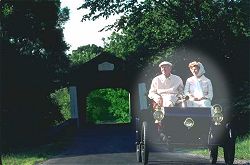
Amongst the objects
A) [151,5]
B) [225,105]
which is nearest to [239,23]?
[151,5]

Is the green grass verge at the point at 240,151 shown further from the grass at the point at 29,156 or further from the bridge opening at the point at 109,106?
the bridge opening at the point at 109,106

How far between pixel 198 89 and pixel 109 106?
3651cm

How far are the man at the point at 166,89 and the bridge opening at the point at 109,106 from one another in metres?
32.4

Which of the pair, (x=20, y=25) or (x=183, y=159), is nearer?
(x=183, y=159)

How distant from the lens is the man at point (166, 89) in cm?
1016

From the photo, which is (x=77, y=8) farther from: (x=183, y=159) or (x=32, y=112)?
(x=183, y=159)

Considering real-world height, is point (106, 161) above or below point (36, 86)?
below

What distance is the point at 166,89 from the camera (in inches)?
402

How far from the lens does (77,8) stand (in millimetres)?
23672

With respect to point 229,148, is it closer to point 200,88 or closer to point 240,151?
point 200,88

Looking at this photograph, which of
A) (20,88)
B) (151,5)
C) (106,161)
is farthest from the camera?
(151,5)

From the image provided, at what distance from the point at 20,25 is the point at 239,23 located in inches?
457

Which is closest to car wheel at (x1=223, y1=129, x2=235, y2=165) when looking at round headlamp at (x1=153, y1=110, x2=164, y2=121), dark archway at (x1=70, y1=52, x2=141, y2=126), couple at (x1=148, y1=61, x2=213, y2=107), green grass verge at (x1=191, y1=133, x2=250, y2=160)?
couple at (x1=148, y1=61, x2=213, y2=107)

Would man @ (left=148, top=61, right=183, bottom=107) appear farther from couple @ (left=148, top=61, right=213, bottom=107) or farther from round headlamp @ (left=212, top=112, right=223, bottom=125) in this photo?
round headlamp @ (left=212, top=112, right=223, bottom=125)
